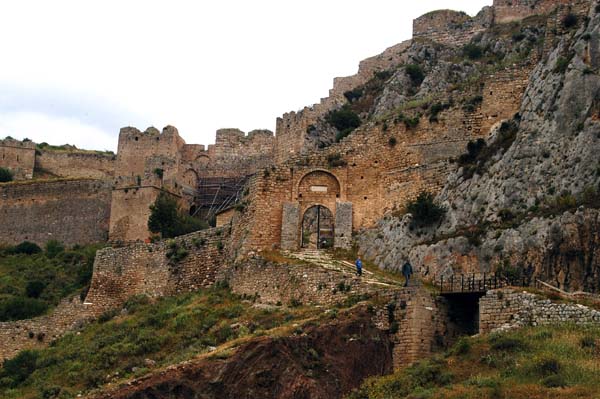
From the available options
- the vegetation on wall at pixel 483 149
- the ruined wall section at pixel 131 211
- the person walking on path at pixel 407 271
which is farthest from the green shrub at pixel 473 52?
the person walking on path at pixel 407 271

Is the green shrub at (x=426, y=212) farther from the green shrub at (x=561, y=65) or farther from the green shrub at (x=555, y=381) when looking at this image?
the green shrub at (x=555, y=381)

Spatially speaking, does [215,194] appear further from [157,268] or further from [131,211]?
[157,268]

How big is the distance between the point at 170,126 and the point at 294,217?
28.6m

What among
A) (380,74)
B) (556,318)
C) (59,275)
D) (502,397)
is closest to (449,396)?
(502,397)

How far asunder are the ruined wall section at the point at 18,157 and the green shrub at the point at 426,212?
38956 mm

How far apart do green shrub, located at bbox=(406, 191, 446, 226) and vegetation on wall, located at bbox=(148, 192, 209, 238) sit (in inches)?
705

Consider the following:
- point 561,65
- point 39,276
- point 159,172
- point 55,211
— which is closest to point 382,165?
point 561,65

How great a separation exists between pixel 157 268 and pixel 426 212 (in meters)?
13.0

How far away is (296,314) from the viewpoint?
32375 mm

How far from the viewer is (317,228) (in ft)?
147

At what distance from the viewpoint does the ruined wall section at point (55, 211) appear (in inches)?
2338

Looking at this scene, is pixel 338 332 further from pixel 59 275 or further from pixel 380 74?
pixel 380 74

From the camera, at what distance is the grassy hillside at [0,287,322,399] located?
32812 mm

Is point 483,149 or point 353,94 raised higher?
point 353,94
